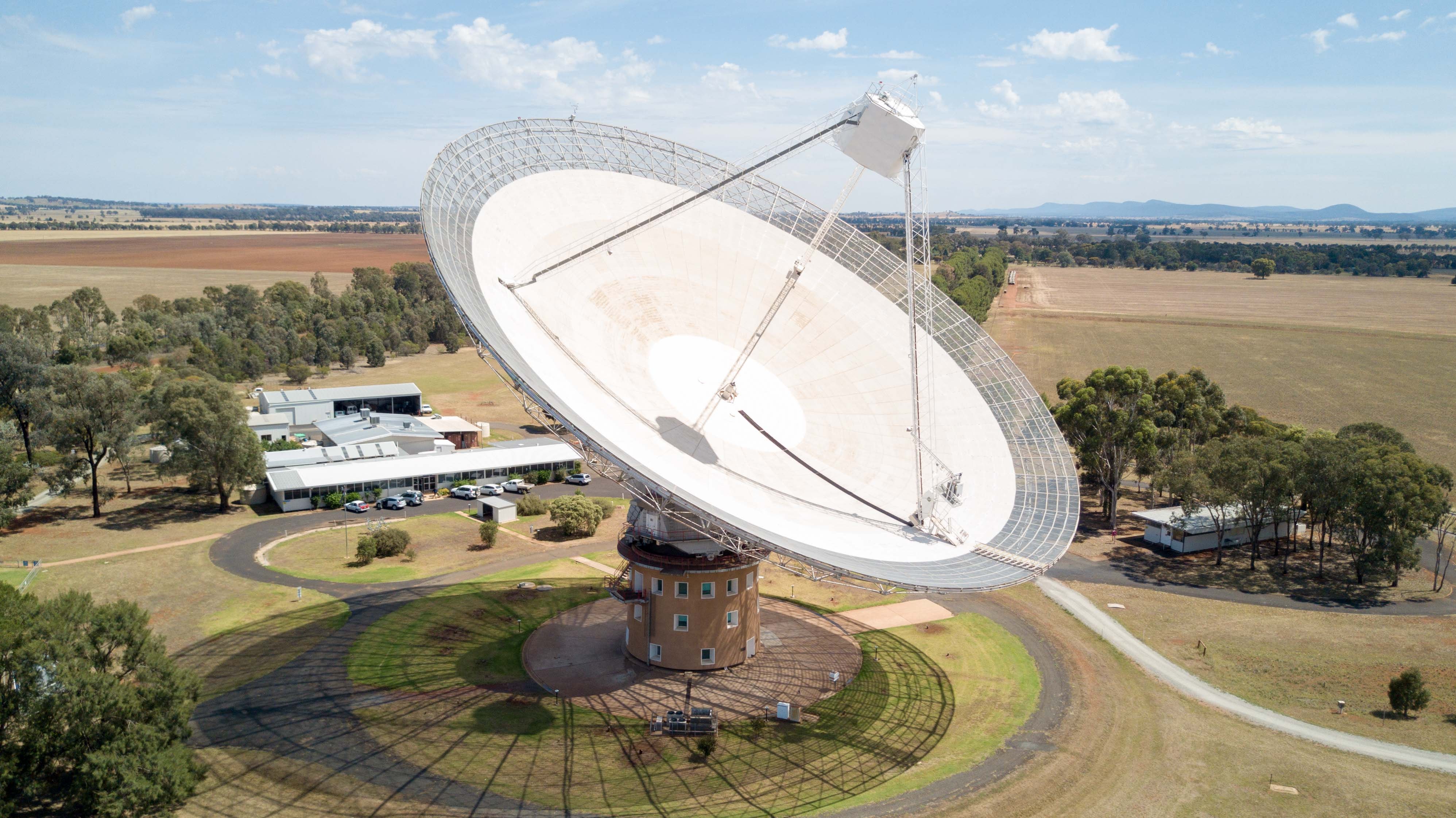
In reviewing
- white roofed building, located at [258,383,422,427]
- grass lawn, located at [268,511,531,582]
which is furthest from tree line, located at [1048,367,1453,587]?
white roofed building, located at [258,383,422,427]

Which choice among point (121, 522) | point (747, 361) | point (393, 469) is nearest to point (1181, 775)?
point (747, 361)

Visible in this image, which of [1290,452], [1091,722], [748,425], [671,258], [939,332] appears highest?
[671,258]

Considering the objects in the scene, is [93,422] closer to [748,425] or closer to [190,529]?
[190,529]

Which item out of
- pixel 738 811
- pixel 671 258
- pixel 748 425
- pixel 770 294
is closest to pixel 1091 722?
pixel 738 811

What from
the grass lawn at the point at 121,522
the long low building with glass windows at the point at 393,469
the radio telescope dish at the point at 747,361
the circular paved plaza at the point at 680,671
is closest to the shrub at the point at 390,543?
the grass lawn at the point at 121,522

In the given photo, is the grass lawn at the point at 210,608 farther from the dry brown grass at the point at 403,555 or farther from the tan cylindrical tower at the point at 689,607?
the tan cylindrical tower at the point at 689,607

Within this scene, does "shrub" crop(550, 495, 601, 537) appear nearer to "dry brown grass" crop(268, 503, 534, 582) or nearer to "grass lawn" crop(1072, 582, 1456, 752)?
"dry brown grass" crop(268, 503, 534, 582)

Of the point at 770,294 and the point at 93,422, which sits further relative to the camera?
the point at 93,422
